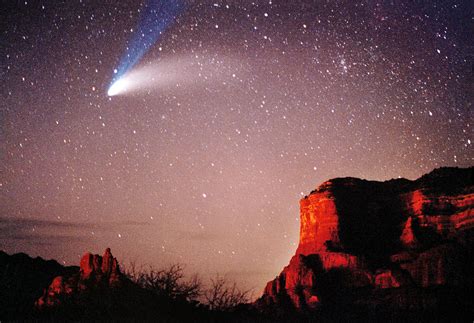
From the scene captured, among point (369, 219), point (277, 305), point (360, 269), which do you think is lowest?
point (277, 305)

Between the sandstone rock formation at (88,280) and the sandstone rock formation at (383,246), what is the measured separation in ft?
132

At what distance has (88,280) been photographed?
44094 millimetres

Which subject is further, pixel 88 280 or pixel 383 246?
pixel 383 246

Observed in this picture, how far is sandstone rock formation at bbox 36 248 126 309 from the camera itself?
133 feet

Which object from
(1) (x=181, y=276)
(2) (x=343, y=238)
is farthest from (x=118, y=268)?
(2) (x=343, y=238)

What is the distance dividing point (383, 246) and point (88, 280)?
69213 mm

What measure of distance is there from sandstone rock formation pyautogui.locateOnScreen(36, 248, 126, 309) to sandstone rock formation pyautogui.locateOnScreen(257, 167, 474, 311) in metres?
40.1

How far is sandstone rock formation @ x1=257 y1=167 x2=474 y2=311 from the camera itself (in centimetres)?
7088

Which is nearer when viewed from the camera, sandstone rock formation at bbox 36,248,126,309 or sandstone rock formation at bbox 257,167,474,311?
sandstone rock formation at bbox 36,248,126,309

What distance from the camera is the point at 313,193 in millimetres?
110750

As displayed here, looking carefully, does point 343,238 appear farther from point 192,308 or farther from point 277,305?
point 192,308

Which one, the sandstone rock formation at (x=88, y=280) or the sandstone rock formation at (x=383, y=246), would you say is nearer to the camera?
the sandstone rock formation at (x=88, y=280)

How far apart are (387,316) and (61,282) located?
42.5 m

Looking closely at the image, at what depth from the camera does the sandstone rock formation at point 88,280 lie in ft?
133
